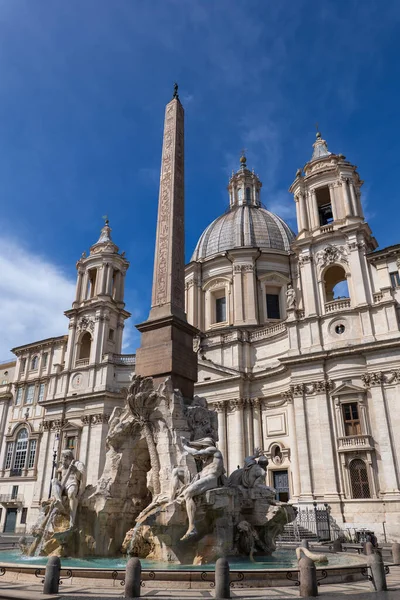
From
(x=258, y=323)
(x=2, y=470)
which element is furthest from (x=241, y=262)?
(x=2, y=470)

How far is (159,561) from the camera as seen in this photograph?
11.1m

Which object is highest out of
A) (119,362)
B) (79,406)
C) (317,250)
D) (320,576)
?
(317,250)

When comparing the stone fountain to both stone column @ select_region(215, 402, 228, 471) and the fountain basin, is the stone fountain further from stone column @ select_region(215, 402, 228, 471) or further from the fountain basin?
stone column @ select_region(215, 402, 228, 471)

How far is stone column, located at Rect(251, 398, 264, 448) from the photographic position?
3409 centimetres

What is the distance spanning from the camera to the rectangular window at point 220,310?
44.1 m

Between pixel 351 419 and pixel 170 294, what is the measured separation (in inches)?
701

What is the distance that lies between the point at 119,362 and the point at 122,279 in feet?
29.9

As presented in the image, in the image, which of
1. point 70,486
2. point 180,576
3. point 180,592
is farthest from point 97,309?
point 180,592

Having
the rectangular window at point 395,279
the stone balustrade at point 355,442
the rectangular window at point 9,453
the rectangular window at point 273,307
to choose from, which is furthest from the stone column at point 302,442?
the rectangular window at point 9,453

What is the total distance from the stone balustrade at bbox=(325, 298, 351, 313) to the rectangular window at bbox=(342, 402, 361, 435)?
20.6 ft

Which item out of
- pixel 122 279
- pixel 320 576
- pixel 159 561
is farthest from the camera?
pixel 122 279

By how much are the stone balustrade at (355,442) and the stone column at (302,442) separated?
2157 millimetres

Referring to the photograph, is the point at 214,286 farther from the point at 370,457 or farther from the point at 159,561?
the point at 159,561

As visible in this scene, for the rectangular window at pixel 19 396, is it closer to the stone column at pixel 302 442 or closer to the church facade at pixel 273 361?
the church facade at pixel 273 361
